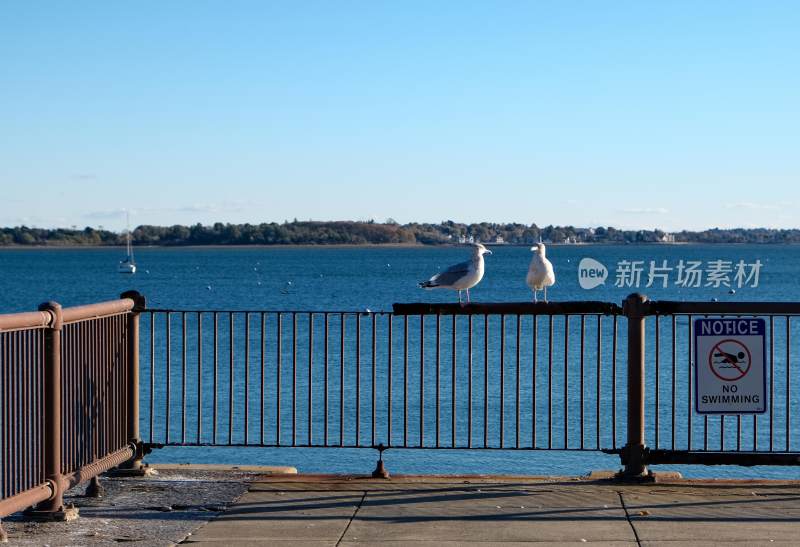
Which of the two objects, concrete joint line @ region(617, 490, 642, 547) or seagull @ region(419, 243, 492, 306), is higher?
seagull @ region(419, 243, 492, 306)

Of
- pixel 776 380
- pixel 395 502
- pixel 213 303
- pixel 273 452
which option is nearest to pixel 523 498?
pixel 395 502

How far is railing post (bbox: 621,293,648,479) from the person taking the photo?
9.17 m

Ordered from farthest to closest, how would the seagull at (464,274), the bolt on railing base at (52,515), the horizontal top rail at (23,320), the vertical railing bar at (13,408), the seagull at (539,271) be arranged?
the seagull at (464,274)
the seagull at (539,271)
the bolt on railing base at (52,515)
the vertical railing bar at (13,408)
the horizontal top rail at (23,320)

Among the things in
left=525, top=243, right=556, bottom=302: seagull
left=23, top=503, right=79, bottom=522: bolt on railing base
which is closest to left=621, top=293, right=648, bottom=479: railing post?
left=525, top=243, right=556, bottom=302: seagull

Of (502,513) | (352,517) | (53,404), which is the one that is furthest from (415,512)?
(53,404)

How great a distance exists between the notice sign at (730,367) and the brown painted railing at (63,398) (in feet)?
14.2

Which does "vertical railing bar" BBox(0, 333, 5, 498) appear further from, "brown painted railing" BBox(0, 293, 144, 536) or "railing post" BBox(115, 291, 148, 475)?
"railing post" BBox(115, 291, 148, 475)

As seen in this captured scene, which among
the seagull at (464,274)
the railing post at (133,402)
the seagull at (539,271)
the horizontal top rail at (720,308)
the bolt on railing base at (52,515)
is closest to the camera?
the bolt on railing base at (52,515)

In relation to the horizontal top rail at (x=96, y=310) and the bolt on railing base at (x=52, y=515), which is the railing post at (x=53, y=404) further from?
the horizontal top rail at (x=96, y=310)

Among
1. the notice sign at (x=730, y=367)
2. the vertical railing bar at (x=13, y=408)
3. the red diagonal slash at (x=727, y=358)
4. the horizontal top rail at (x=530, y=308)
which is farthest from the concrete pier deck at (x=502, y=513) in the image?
the horizontal top rail at (x=530, y=308)

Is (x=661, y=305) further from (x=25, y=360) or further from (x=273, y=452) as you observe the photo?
(x=273, y=452)

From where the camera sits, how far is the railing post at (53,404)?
25.6 ft

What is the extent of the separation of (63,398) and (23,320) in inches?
36.2

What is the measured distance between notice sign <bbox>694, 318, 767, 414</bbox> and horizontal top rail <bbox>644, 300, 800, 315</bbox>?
3.2 inches
